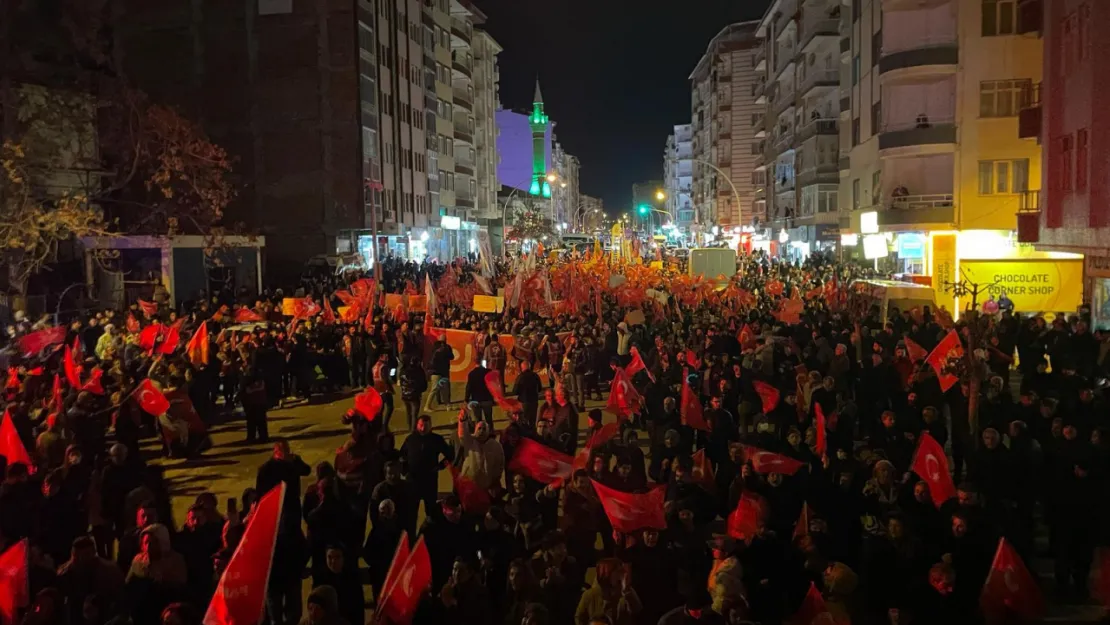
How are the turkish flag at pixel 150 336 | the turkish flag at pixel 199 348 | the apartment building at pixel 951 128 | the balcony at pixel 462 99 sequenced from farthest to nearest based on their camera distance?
the balcony at pixel 462 99, the apartment building at pixel 951 128, the turkish flag at pixel 150 336, the turkish flag at pixel 199 348

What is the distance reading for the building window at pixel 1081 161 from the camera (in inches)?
802

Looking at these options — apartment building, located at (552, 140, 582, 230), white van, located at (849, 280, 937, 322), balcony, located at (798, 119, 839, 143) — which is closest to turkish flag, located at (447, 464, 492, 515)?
white van, located at (849, 280, 937, 322)

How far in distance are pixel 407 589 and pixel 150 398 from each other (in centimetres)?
708

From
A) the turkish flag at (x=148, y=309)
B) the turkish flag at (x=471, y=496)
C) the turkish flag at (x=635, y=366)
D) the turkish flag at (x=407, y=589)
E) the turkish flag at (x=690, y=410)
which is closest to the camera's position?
the turkish flag at (x=407, y=589)

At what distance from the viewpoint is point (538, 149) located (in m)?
135

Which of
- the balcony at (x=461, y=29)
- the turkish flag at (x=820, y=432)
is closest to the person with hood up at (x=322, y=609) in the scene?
the turkish flag at (x=820, y=432)

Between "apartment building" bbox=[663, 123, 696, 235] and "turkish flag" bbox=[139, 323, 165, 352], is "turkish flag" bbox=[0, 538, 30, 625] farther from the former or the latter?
"apartment building" bbox=[663, 123, 696, 235]

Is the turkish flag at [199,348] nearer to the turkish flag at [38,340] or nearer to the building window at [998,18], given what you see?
the turkish flag at [38,340]

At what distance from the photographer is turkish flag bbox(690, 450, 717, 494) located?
28.5 ft

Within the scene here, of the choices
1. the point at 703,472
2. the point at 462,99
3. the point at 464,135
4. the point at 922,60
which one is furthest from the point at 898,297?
the point at 462,99

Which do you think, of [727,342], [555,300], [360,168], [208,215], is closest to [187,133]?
[208,215]

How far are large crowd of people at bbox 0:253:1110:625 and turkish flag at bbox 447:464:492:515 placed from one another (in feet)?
0.07

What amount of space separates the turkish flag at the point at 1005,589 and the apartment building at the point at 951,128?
→ 24.0 m

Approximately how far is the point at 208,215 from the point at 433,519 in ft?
77.9
